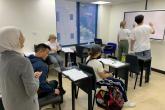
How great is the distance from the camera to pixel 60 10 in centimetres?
471

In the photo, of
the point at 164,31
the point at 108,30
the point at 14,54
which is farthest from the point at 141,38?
the point at 14,54

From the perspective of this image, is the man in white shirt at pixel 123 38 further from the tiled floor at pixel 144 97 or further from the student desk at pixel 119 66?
the student desk at pixel 119 66

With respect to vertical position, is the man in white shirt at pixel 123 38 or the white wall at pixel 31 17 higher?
the white wall at pixel 31 17

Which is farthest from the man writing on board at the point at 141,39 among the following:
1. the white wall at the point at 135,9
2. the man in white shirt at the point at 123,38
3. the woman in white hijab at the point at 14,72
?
the woman in white hijab at the point at 14,72

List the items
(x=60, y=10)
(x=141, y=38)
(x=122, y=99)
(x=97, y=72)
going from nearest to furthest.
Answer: (x=97, y=72), (x=122, y=99), (x=141, y=38), (x=60, y=10)

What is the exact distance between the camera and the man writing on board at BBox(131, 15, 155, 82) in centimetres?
336

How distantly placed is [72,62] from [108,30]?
2.23m

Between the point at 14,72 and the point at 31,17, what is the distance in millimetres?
3169

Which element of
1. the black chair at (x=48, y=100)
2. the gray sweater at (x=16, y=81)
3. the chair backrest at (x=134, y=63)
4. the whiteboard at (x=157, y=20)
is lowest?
the black chair at (x=48, y=100)

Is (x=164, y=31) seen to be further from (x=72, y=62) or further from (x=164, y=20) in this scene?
(x=72, y=62)

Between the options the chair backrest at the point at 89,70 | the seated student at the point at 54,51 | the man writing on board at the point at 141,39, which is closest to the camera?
the chair backrest at the point at 89,70

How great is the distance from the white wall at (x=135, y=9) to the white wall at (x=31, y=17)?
2230mm

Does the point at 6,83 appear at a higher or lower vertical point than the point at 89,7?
lower

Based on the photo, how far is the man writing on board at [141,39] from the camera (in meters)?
3.36
